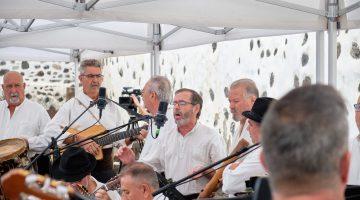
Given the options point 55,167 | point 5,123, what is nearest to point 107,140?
point 55,167

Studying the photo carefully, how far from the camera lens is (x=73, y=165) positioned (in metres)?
4.20

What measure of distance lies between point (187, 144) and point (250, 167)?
101 centimetres

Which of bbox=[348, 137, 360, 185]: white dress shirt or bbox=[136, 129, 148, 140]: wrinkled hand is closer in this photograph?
bbox=[348, 137, 360, 185]: white dress shirt

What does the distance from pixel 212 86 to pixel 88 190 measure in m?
4.68

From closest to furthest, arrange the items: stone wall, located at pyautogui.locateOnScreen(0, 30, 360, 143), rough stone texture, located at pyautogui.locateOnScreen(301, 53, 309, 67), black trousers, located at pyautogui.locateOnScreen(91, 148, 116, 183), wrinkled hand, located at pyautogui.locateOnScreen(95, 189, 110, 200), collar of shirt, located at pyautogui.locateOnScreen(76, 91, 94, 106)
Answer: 1. wrinkled hand, located at pyautogui.locateOnScreen(95, 189, 110, 200)
2. black trousers, located at pyautogui.locateOnScreen(91, 148, 116, 183)
3. collar of shirt, located at pyautogui.locateOnScreen(76, 91, 94, 106)
4. stone wall, located at pyautogui.locateOnScreen(0, 30, 360, 143)
5. rough stone texture, located at pyautogui.locateOnScreen(301, 53, 309, 67)

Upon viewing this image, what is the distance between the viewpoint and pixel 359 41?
18.7 ft

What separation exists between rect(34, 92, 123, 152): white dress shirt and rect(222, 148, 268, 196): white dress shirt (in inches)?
83.8

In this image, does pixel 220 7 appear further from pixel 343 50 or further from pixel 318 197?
pixel 318 197

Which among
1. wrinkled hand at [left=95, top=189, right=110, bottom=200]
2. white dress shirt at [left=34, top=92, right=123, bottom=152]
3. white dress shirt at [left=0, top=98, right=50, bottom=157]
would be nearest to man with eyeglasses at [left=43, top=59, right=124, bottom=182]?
white dress shirt at [left=34, top=92, right=123, bottom=152]

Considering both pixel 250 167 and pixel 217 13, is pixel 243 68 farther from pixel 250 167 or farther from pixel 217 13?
pixel 250 167

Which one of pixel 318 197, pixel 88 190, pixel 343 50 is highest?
pixel 343 50

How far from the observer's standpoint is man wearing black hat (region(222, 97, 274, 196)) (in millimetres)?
3371

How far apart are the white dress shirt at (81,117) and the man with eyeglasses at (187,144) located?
39.9 inches

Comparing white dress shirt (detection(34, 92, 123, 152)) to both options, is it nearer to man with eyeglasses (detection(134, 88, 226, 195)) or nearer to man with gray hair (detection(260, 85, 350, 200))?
man with eyeglasses (detection(134, 88, 226, 195))
